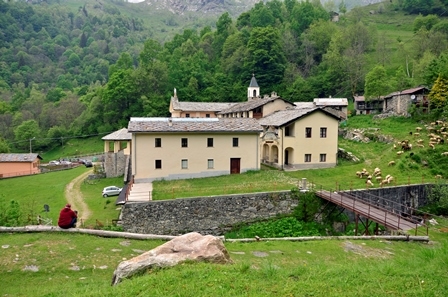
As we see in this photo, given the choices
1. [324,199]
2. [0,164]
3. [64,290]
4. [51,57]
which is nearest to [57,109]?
[0,164]

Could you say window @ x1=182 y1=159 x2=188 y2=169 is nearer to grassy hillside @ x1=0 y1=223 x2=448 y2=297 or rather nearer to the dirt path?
A: the dirt path

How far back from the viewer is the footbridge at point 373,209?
19.6 metres

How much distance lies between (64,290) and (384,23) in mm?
137672

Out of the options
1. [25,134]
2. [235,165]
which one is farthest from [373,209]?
[25,134]

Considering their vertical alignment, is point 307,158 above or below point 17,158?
above

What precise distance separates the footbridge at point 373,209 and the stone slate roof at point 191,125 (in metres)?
10.7

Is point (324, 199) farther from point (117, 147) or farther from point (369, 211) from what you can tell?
point (117, 147)

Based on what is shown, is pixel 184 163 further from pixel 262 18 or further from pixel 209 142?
pixel 262 18

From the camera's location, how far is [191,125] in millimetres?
32469

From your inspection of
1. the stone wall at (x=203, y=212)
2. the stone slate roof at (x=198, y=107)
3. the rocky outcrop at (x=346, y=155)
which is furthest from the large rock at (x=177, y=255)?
the stone slate roof at (x=198, y=107)

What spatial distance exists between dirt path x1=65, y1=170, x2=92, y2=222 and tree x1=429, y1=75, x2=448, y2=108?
43044mm

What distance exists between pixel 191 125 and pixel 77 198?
12213 millimetres

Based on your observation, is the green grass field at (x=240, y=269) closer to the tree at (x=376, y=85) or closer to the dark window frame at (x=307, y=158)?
the dark window frame at (x=307, y=158)

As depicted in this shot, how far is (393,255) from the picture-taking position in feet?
47.2
